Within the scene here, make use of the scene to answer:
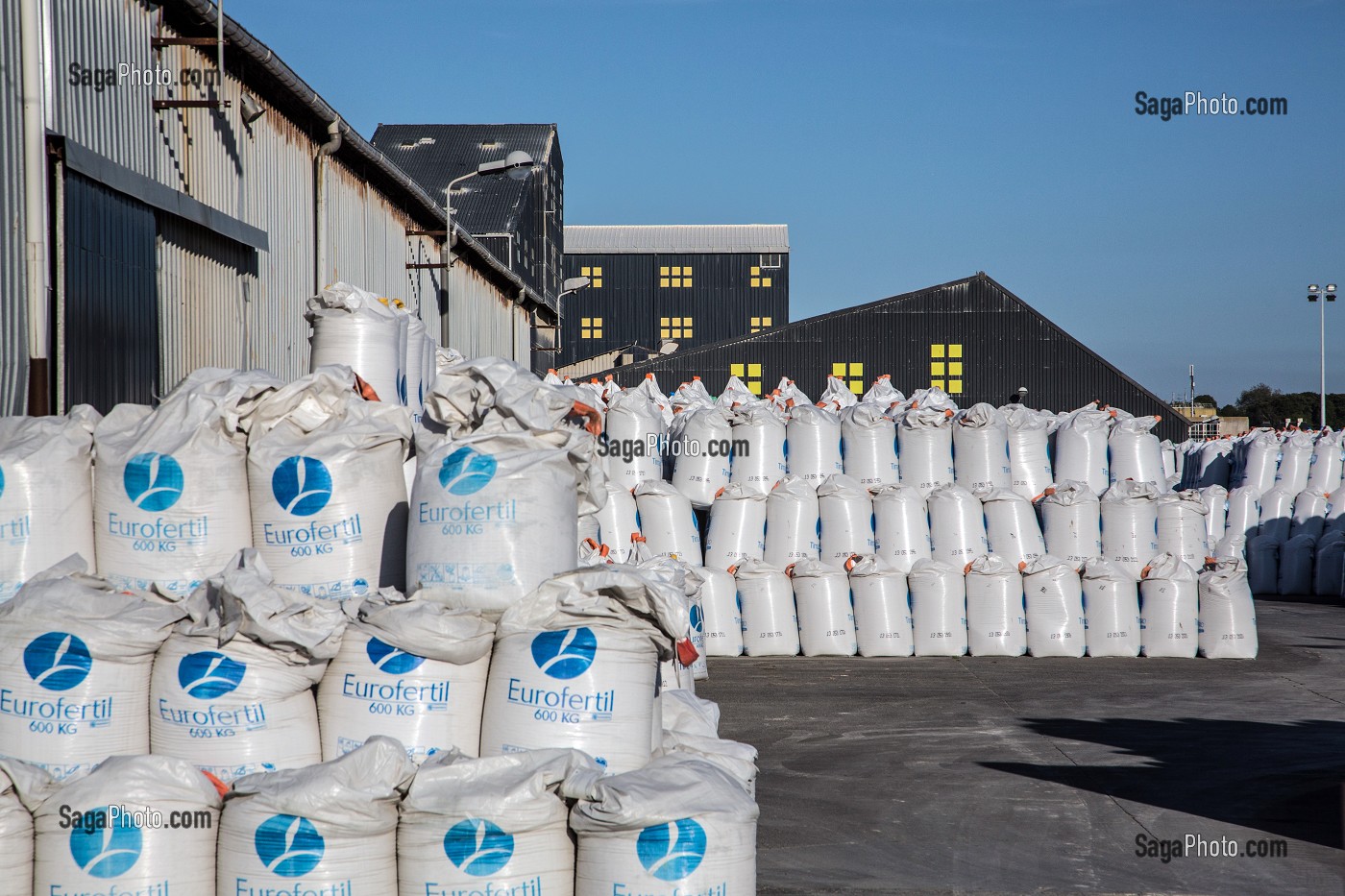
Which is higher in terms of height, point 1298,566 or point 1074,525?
point 1074,525

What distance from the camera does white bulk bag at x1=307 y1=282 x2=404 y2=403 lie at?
5855 millimetres

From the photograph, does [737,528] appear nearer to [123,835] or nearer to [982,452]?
[982,452]

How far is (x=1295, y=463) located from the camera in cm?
1905

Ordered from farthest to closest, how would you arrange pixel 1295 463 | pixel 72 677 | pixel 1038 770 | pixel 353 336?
pixel 1295 463, pixel 1038 770, pixel 353 336, pixel 72 677

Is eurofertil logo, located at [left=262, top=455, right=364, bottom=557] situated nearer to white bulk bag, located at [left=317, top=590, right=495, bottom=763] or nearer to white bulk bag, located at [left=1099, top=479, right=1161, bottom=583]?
white bulk bag, located at [left=317, top=590, right=495, bottom=763]

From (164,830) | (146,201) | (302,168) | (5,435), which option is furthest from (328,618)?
A: (302,168)

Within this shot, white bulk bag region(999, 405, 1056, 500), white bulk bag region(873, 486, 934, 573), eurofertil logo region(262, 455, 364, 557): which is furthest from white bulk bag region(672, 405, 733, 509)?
eurofertil logo region(262, 455, 364, 557)

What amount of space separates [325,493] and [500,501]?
0.70 m

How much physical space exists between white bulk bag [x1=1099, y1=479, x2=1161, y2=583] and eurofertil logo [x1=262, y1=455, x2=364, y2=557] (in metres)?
8.65

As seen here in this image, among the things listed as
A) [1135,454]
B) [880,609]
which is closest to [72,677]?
[880,609]

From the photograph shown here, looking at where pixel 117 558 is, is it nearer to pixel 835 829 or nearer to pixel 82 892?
pixel 82 892

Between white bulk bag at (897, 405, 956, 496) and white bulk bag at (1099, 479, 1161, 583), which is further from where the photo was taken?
white bulk bag at (897, 405, 956, 496)

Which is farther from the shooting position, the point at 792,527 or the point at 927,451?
the point at 927,451

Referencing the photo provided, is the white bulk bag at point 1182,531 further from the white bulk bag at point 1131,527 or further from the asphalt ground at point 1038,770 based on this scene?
the asphalt ground at point 1038,770
